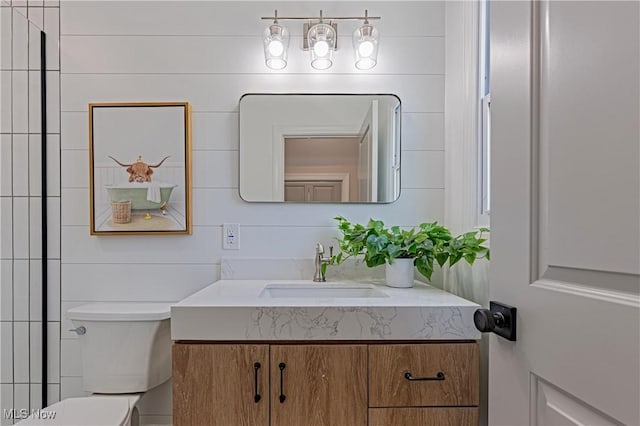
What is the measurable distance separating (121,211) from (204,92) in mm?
645

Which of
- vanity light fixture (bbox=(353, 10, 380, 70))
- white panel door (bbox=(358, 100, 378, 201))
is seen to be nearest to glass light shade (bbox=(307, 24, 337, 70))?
vanity light fixture (bbox=(353, 10, 380, 70))

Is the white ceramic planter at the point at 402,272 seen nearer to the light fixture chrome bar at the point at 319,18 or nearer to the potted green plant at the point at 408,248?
the potted green plant at the point at 408,248

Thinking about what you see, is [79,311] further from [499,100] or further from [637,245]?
[637,245]

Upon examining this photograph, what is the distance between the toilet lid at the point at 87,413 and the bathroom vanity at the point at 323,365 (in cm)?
46

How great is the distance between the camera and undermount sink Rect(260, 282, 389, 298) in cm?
175

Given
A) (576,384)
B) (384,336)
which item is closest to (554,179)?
(576,384)

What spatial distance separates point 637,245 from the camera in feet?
1.54

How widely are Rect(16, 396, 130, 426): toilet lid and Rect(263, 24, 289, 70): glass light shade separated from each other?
1.50 metres

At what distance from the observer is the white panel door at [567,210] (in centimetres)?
48

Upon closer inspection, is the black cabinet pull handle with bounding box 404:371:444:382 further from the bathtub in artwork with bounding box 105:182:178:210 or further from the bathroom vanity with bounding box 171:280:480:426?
the bathtub in artwork with bounding box 105:182:178:210

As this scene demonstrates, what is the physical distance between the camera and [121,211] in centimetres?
188

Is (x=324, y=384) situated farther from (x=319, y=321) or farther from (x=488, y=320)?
(x=488, y=320)

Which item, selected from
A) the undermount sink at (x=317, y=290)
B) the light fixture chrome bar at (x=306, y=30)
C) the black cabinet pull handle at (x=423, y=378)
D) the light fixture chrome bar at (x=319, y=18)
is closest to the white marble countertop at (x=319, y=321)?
the black cabinet pull handle at (x=423, y=378)

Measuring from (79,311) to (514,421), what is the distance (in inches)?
63.9
